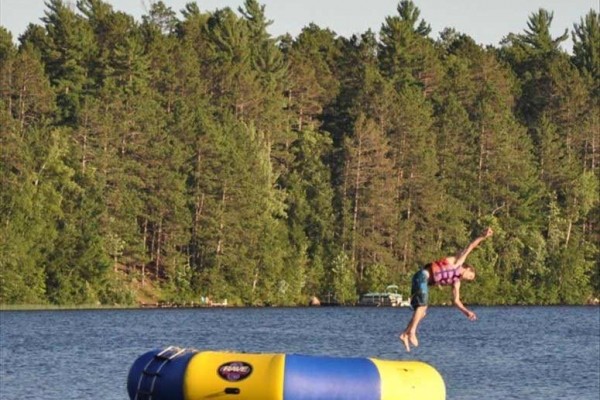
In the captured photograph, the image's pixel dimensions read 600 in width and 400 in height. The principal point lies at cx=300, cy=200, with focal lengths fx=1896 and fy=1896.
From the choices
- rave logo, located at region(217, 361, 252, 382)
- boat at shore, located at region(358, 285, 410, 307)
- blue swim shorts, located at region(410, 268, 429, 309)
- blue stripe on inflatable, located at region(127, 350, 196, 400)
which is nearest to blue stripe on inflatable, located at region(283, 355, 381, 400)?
rave logo, located at region(217, 361, 252, 382)

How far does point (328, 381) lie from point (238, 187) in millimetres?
137899

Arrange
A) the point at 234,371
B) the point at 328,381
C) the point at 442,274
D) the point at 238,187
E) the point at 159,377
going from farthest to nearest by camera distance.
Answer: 1. the point at 238,187
2. the point at 159,377
3. the point at 234,371
4. the point at 328,381
5. the point at 442,274

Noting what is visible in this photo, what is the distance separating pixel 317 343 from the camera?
111 metres

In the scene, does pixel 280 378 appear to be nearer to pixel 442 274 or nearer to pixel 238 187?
pixel 442 274

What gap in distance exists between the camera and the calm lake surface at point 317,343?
3167 inches

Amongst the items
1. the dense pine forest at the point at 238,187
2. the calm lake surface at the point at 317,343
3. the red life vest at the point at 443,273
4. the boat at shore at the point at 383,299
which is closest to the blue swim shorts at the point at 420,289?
the red life vest at the point at 443,273

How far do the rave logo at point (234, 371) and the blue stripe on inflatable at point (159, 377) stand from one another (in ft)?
2.77

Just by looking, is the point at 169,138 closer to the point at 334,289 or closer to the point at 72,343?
the point at 334,289

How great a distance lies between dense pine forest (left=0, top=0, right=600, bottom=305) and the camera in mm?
162000

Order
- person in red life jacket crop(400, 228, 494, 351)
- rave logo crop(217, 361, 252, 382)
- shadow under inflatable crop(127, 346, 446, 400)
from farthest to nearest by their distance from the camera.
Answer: rave logo crop(217, 361, 252, 382)
shadow under inflatable crop(127, 346, 446, 400)
person in red life jacket crop(400, 228, 494, 351)

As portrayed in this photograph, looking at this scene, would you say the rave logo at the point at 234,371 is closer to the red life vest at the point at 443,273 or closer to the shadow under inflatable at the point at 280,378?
the shadow under inflatable at the point at 280,378

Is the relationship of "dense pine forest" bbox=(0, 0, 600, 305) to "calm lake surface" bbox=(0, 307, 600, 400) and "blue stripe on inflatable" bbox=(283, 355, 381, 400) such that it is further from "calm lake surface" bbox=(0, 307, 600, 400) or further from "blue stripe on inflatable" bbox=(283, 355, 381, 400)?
"blue stripe on inflatable" bbox=(283, 355, 381, 400)

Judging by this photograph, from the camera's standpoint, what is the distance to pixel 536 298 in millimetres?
190000

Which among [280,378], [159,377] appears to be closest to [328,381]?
[280,378]
